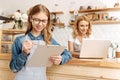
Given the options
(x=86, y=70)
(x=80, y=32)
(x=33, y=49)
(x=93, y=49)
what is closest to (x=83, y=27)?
(x=80, y=32)

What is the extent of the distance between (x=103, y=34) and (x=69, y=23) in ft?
2.46

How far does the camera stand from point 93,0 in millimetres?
4227

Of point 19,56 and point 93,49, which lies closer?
point 19,56

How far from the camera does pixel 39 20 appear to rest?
4.54ft

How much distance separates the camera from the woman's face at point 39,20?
1.38m

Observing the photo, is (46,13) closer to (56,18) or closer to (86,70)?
(86,70)

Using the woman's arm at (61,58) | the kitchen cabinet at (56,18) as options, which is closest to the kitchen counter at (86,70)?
the woman's arm at (61,58)

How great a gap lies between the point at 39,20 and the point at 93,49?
586 millimetres

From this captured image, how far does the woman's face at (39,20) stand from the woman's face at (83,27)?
1.36 metres

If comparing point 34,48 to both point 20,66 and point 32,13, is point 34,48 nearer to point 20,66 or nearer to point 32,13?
point 20,66

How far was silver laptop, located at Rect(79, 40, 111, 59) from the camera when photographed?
5.74ft

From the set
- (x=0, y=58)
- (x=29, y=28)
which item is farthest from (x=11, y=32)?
(x=29, y=28)

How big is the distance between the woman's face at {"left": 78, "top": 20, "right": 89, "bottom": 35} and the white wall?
51.8 inches

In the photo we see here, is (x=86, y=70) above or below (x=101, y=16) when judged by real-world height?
below
